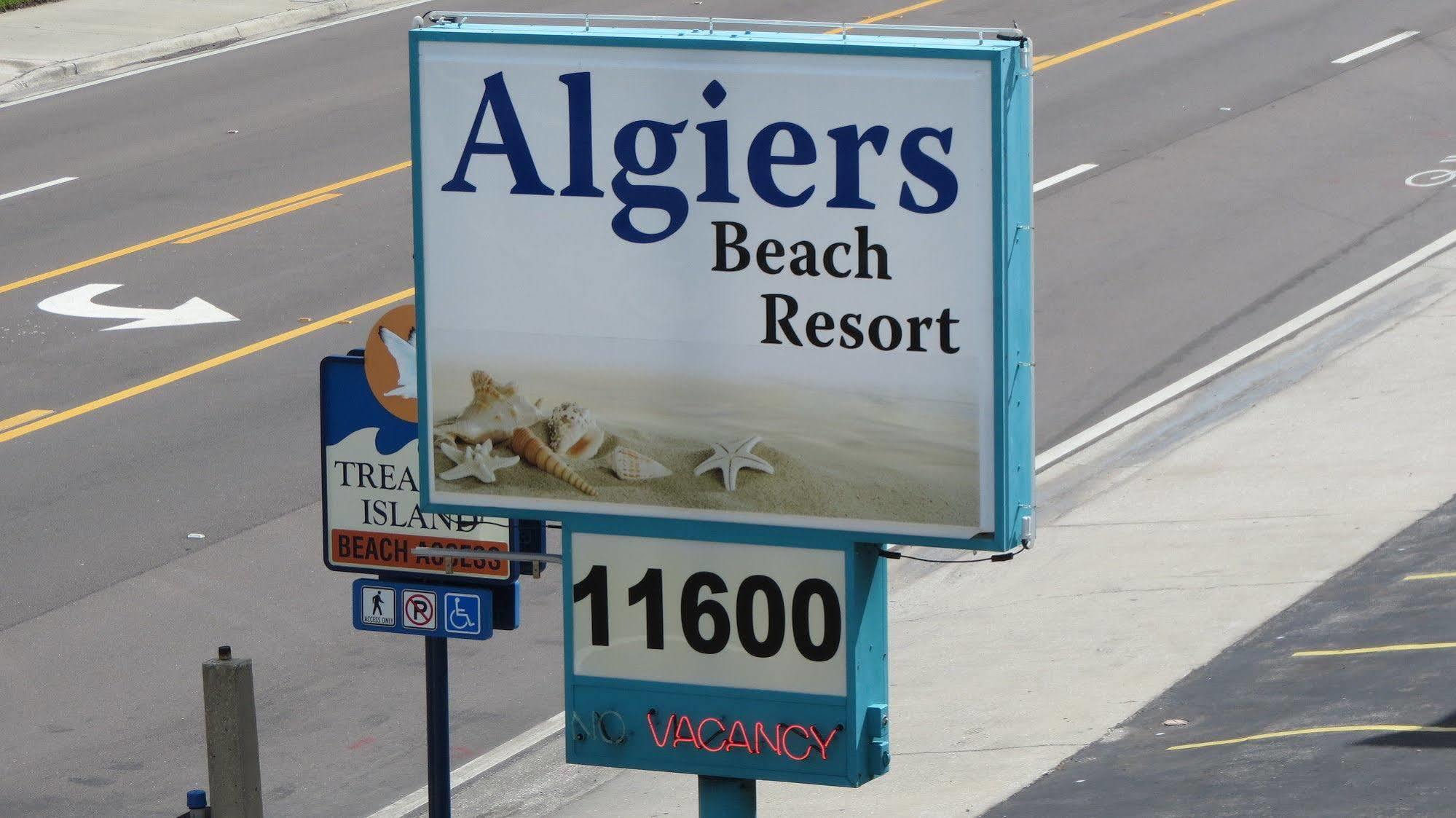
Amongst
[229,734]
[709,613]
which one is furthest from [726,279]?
→ [229,734]

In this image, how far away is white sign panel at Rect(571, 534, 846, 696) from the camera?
6.49 metres

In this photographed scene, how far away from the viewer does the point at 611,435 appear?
666 cm

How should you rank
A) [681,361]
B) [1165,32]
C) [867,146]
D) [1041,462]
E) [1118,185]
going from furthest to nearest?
1. [1165,32]
2. [1118,185]
3. [1041,462]
4. [681,361]
5. [867,146]

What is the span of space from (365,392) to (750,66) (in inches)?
87.9

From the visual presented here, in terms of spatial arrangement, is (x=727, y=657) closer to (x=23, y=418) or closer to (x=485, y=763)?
(x=485, y=763)

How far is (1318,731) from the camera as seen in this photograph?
9.82 metres

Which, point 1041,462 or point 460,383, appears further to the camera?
point 1041,462

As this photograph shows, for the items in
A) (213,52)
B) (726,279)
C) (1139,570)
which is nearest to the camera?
(726,279)

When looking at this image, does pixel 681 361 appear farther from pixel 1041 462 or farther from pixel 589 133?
pixel 1041 462

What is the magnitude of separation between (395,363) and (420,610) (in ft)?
2.83

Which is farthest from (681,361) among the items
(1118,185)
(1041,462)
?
(1118,185)

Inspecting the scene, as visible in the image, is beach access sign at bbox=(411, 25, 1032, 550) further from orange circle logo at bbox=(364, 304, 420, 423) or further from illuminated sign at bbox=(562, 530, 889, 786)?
orange circle logo at bbox=(364, 304, 420, 423)

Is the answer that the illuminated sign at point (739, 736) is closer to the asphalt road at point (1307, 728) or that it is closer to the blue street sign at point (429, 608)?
the blue street sign at point (429, 608)

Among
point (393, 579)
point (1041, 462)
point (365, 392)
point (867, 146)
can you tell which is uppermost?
point (867, 146)
